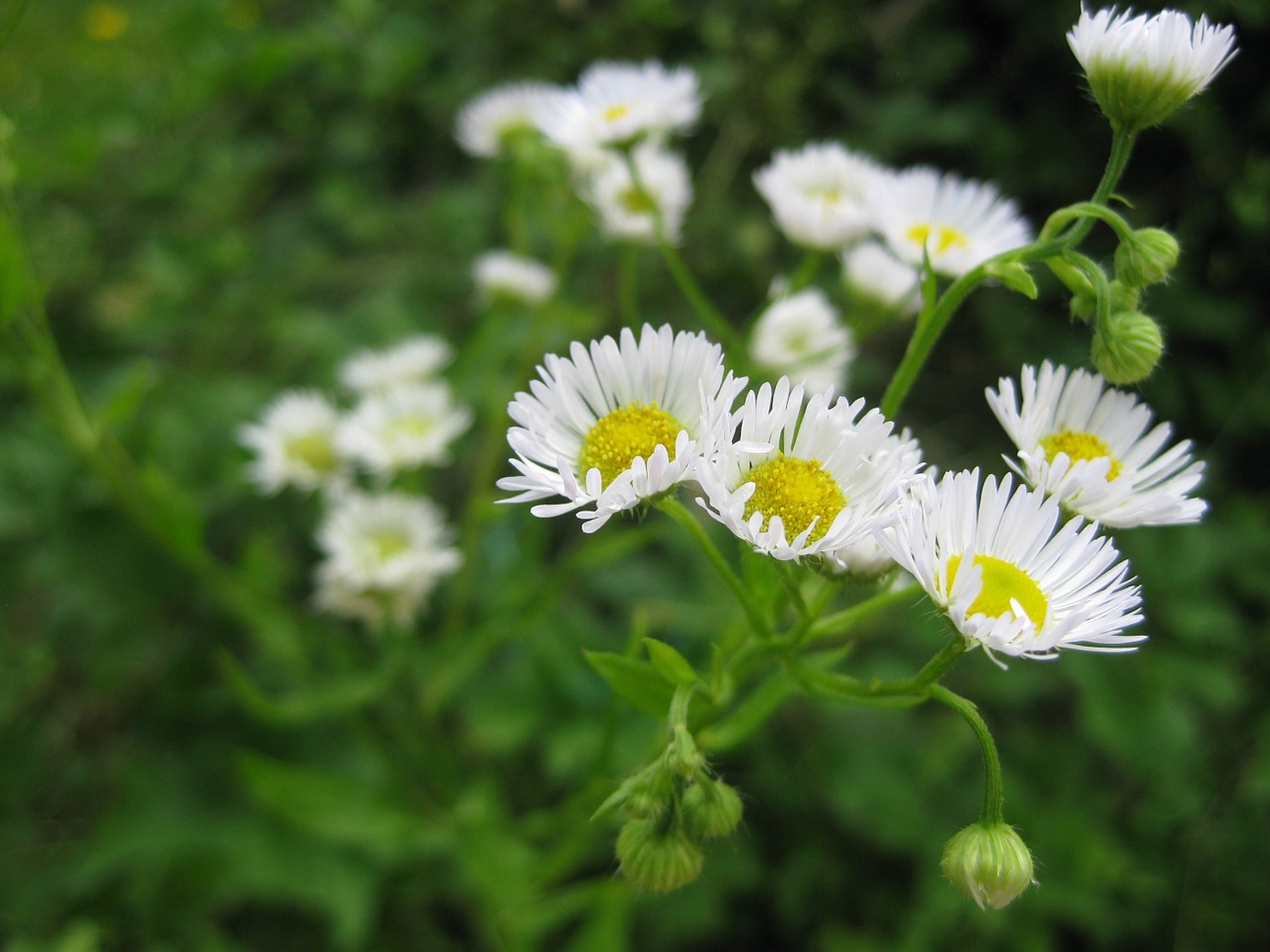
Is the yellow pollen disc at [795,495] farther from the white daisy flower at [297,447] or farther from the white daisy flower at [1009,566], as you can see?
the white daisy flower at [297,447]

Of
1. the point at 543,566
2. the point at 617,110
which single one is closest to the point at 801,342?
the point at 617,110

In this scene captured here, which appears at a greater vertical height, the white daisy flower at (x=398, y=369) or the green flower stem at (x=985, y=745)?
the green flower stem at (x=985, y=745)

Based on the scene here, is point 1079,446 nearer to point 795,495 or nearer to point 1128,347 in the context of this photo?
point 1128,347

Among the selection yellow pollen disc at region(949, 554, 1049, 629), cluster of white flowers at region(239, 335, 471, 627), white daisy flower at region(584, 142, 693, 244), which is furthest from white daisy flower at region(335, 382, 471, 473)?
yellow pollen disc at region(949, 554, 1049, 629)

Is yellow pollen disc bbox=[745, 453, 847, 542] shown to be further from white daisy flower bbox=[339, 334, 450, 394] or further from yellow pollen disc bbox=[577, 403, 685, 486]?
white daisy flower bbox=[339, 334, 450, 394]

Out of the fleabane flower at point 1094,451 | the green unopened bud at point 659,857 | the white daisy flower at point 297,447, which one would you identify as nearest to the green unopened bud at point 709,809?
the green unopened bud at point 659,857

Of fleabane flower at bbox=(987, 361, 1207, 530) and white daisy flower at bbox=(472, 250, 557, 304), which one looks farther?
white daisy flower at bbox=(472, 250, 557, 304)
